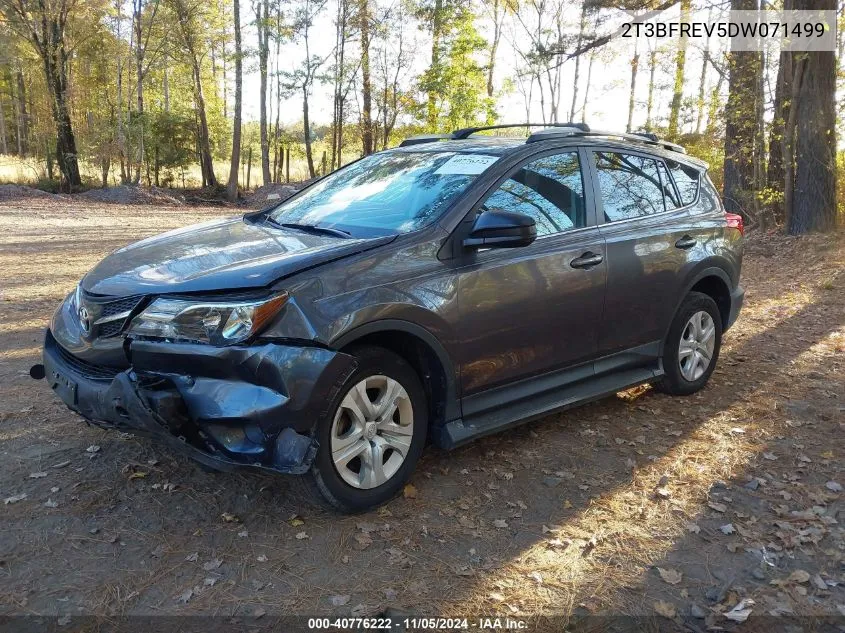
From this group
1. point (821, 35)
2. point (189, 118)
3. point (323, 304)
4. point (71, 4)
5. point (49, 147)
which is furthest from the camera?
point (189, 118)

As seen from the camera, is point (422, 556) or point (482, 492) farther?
point (482, 492)

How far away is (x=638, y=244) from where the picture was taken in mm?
4504

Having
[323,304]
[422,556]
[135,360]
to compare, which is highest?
[323,304]

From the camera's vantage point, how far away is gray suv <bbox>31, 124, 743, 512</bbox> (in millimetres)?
3016

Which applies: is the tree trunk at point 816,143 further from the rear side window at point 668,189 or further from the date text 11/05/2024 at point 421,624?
the date text 11/05/2024 at point 421,624

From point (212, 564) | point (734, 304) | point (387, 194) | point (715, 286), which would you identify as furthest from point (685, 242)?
point (212, 564)

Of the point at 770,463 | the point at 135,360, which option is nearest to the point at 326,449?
the point at 135,360

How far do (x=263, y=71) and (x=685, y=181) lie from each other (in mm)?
28159

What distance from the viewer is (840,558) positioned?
3.16 meters

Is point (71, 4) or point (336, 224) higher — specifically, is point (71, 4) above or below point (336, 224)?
above

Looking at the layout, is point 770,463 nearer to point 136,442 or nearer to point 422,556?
point 422,556

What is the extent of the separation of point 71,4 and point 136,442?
83.7 ft

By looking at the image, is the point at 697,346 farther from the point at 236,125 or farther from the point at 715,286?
the point at 236,125

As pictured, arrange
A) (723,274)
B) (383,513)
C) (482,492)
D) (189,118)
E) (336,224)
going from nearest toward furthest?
(383,513), (482,492), (336,224), (723,274), (189,118)
